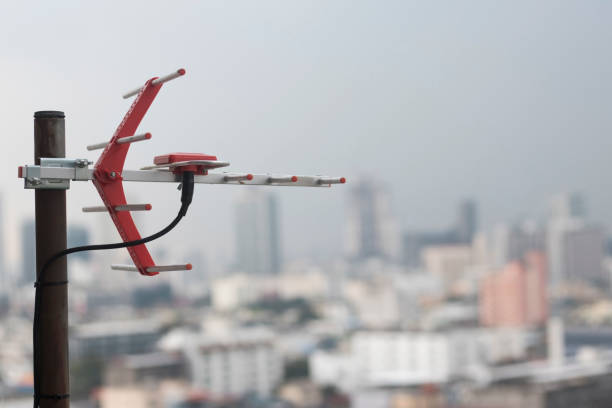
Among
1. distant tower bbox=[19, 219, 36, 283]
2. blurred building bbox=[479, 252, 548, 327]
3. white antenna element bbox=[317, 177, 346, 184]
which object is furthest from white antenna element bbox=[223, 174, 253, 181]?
distant tower bbox=[19, 219, 36, 283]

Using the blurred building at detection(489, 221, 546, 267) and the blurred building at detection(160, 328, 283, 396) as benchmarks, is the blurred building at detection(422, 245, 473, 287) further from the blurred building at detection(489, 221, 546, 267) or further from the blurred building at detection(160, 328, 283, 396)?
the blurred building at detection(160, 328, 283, 396)

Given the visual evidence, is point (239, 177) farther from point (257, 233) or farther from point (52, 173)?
point (257, 233)

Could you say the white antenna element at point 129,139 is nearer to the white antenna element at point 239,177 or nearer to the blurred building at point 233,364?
the white antenna element at point 239,177

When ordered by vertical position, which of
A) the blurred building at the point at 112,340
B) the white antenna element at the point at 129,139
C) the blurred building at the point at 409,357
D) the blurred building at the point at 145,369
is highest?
the white antenna element at the point at 129,139

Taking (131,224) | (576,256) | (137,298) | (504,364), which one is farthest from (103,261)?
(131,224)

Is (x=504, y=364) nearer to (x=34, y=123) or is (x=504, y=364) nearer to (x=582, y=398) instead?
(x=582, y=398)

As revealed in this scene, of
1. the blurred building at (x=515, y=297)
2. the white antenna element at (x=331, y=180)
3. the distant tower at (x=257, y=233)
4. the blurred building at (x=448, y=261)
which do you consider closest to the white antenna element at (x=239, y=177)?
the white antenna element at (x=331, y=180)
